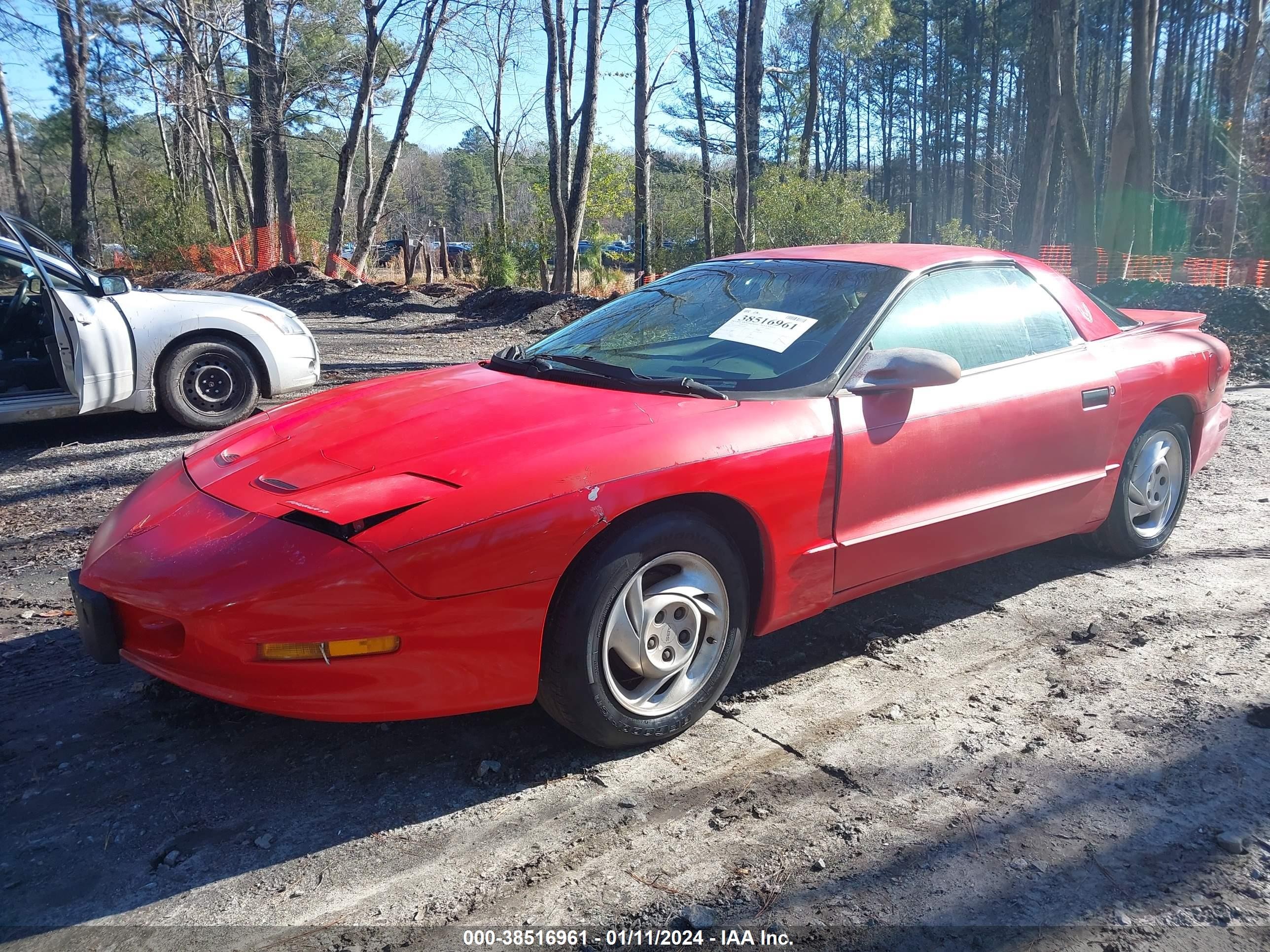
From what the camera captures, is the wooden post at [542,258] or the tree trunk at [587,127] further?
the wooden post at [542,258]

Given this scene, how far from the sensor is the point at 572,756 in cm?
271

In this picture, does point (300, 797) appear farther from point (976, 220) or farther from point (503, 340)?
point (976, 220)

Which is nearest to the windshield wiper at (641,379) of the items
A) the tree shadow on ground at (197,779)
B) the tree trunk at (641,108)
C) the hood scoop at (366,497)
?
the hood scoop at (366,497)

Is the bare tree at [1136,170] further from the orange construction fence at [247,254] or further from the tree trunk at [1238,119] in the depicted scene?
the orange construction fence at [247,254]

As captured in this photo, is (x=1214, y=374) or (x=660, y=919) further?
(x=1214, y=374)

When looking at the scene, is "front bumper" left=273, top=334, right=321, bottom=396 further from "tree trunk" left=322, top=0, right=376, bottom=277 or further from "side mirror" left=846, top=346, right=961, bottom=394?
"tree trunk" left=322, top=0, right=376, bottom=277

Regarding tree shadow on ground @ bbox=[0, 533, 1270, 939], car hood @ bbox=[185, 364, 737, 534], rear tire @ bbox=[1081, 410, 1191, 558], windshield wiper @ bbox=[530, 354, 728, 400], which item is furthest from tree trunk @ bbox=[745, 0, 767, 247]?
tree shadow on ground @ bbox=[0, 533, 1270, 939]

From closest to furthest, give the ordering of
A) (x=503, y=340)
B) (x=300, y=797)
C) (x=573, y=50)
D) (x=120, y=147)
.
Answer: (x=300, y=797) < (x=503, y=340) < (x=573, y=50) < (x=120, y=147)

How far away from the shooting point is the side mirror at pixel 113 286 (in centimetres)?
630

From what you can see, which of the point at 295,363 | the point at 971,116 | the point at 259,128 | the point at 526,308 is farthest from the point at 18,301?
the point at 971,116

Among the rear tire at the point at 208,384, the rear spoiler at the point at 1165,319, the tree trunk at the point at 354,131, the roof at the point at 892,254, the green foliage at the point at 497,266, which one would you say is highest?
the tree trunk at the point at 354,131

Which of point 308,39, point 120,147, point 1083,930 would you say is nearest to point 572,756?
point 1083,930

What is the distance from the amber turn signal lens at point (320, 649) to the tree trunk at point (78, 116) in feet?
103

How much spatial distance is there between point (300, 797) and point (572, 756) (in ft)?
2.48
